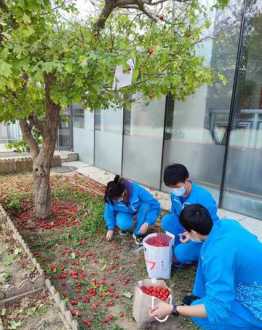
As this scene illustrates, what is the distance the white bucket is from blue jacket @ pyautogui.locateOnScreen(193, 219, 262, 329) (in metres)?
0.63

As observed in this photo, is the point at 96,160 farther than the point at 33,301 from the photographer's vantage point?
Yes

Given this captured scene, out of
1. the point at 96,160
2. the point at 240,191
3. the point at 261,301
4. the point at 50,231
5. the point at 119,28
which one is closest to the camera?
the point at 261,301

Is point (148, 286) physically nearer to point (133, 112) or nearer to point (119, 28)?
point (119, 28)

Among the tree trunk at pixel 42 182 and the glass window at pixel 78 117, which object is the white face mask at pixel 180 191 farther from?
the glass window at pixel 78 117

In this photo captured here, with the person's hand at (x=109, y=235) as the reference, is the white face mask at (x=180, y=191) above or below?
above

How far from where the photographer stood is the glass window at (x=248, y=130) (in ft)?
10.2

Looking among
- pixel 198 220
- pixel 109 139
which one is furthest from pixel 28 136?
pixel 109 139

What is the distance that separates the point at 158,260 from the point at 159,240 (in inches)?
7.7

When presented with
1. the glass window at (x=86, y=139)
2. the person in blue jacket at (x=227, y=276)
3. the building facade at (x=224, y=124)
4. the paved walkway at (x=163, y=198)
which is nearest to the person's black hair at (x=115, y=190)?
the person in blue jacket at (x=227, y=276)

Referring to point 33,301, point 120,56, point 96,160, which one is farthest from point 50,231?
point 96,160

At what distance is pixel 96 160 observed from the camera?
6.20 m

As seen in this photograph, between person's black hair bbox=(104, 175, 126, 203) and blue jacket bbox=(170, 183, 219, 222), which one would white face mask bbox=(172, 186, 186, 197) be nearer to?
blue jacket bbox=(170, 183, 219, 222)

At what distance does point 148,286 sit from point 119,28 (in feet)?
9.38

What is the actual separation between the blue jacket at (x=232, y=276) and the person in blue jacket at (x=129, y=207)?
1.13 m
